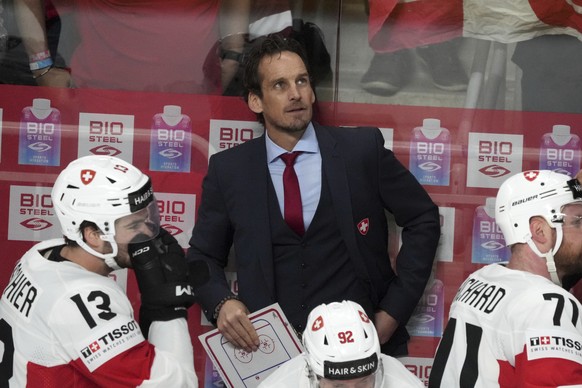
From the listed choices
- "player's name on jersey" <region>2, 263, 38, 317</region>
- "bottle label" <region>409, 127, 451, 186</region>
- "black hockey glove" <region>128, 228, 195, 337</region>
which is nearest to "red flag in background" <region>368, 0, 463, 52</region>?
"bottle label" <region>409, 127, 451, 186</region>

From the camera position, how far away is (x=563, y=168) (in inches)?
239

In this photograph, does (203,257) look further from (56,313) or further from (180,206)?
(56,313)

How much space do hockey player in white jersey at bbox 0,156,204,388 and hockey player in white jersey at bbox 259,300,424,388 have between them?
1.49 ft

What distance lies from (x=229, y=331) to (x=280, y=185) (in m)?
0.70

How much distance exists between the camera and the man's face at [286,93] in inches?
221

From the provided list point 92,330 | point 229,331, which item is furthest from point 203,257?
point 92,330

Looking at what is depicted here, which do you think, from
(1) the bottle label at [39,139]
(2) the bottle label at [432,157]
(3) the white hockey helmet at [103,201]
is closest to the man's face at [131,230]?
(3) the white hockey helmet at [103,201]

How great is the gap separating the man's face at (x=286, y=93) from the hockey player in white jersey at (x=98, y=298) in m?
0.95

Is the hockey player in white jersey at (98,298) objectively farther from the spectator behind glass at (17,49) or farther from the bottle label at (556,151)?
the bottle label at (556,151)

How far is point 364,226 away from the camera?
18.5ft

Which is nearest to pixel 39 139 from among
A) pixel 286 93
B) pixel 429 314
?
pixel 286 93

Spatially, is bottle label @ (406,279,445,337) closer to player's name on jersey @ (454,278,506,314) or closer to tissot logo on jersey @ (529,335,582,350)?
player's name on jersey @ (454,278,506,314)

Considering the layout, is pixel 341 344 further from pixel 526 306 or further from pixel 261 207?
pixel 261 207

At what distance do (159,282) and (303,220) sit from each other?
1025mm
